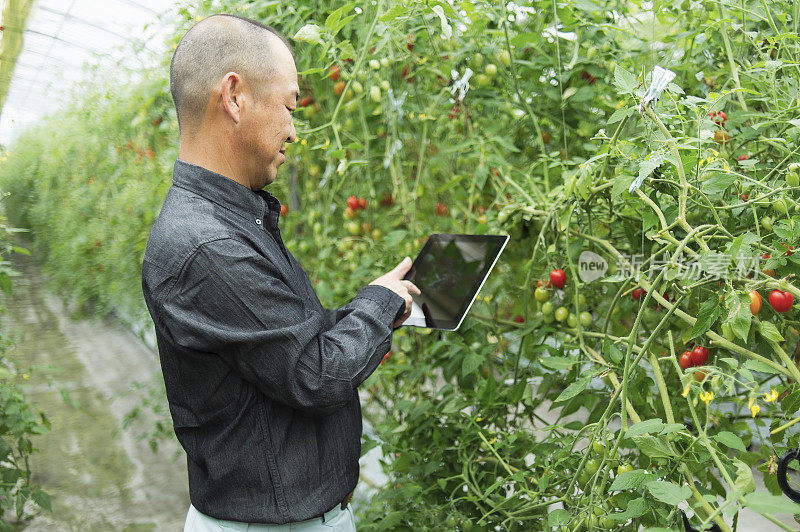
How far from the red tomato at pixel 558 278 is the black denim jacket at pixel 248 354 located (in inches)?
14.7

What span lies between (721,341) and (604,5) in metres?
0.83

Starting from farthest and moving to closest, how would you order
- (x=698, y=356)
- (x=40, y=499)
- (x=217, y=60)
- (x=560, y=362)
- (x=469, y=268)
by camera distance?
(x=40, y=499)
(x=469, y=268)
(x=560, y=362)
(x=698, y=356)
(x=217, y=60)

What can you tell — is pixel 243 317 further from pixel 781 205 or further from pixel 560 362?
pixel 781 205

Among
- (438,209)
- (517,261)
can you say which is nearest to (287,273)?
(517,261)

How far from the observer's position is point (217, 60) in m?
0.89

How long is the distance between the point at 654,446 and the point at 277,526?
55 centimetres

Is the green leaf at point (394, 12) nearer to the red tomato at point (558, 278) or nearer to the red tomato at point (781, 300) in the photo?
the red tomato at point (558, 278)

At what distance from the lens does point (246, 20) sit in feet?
3.05

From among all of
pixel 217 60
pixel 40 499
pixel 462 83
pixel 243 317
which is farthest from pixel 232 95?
pixel 40 499

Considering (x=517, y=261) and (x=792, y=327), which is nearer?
(x=792, y=327)

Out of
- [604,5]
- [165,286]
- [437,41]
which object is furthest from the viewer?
[437,41]

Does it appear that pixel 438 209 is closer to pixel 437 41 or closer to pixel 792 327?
pixel 437 41

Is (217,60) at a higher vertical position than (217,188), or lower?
higher

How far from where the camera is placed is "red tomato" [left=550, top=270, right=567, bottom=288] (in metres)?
1.23
